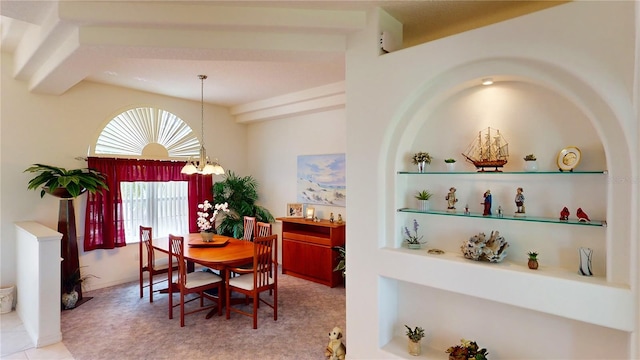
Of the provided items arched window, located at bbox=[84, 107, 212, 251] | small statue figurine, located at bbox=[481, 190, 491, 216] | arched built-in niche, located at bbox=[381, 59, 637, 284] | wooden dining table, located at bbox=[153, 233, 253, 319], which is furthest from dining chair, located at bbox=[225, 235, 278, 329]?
arched window, located at bbox=[84, 107, 212, 251]

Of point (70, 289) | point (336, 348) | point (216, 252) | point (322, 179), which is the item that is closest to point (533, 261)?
point (336, 348)

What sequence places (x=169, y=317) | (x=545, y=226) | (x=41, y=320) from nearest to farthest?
(x=545, y=226), (x=41, y=320), (x=169, y=317)

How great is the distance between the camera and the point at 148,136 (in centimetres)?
505

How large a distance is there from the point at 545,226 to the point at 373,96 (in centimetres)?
148

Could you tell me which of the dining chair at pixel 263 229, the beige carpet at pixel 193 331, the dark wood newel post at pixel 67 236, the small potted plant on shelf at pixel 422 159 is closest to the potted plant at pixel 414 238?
the small potted plant on shelf at pixel 422 159

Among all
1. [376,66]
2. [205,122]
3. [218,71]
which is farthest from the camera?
[205,122]

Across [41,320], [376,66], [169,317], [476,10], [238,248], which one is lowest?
[169,317]

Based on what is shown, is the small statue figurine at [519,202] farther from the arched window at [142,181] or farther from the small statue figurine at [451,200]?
the arched window at [142,181]

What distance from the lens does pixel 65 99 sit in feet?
14.0

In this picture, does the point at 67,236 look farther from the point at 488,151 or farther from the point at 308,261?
the point at 488,151

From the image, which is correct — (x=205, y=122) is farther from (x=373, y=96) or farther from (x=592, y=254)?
(x=592, y=254)

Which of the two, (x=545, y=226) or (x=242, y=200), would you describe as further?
(x=242, y=200)

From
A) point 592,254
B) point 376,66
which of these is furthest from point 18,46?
point 592,254

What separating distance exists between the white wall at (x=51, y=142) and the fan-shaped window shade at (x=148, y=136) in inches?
4.7
